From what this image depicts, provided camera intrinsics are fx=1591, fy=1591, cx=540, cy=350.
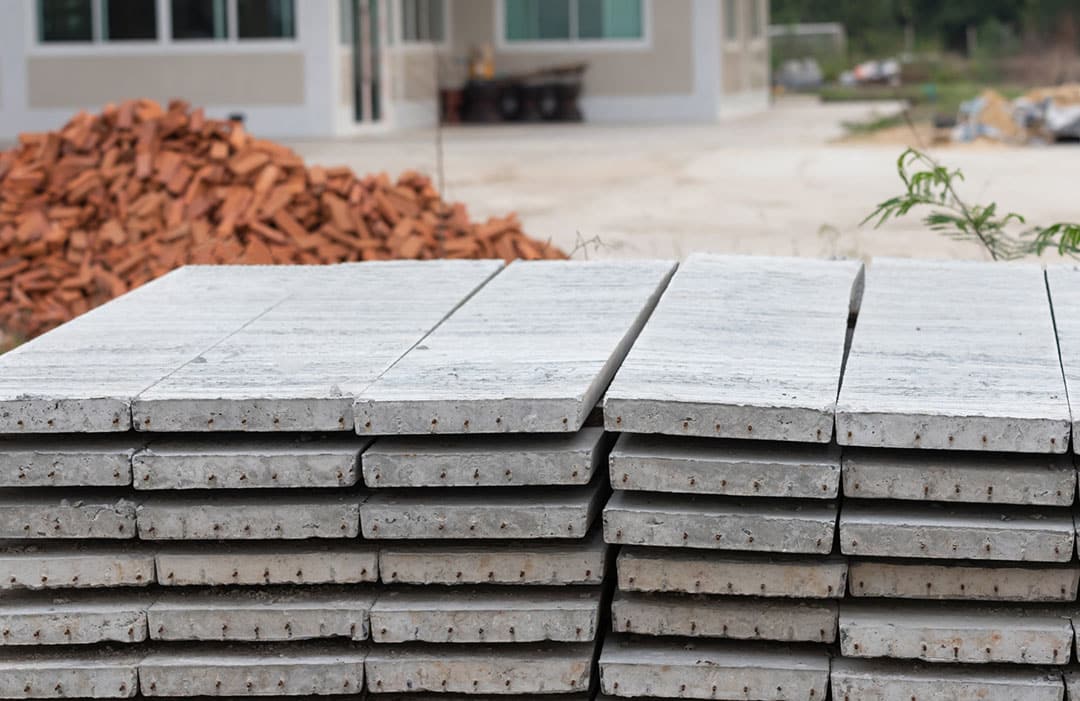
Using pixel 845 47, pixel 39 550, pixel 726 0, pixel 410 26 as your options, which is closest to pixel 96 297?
pixel 39 550

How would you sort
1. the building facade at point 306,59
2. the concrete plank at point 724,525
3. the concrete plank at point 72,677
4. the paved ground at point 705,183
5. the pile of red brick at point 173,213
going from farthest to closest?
the building facade at point 306,59 < the paved ground at point 705,183 < the pile of red brick at point 173,213 < the concrete plank at point 72,677 < the concrete plank at point 724,525

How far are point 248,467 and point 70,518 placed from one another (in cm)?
44

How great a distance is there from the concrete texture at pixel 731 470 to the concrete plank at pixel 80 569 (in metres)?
1.10

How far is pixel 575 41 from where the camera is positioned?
979 inches

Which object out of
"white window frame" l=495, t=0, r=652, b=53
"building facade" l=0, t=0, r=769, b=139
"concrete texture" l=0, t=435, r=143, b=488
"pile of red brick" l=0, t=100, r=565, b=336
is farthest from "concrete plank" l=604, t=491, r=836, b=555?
"white window frame" l=495, t=0, r=652, b=53

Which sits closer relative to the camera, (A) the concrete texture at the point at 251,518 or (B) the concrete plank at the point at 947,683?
(B) the concrete plank at the point at 947,683

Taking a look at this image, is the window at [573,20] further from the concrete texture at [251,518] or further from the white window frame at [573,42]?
the concrete texture at [251,518]

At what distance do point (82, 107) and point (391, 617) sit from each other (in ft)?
63.2

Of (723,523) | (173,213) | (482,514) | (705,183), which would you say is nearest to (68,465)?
(482,514)

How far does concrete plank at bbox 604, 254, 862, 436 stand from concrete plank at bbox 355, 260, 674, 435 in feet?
0.28

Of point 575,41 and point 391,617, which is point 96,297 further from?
point 575,41

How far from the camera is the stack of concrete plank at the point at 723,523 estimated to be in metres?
3.29

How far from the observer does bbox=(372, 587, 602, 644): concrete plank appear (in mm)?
3469

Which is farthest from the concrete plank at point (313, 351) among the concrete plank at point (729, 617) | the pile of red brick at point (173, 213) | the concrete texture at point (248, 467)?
the pile of red brick at point (173, 213)
